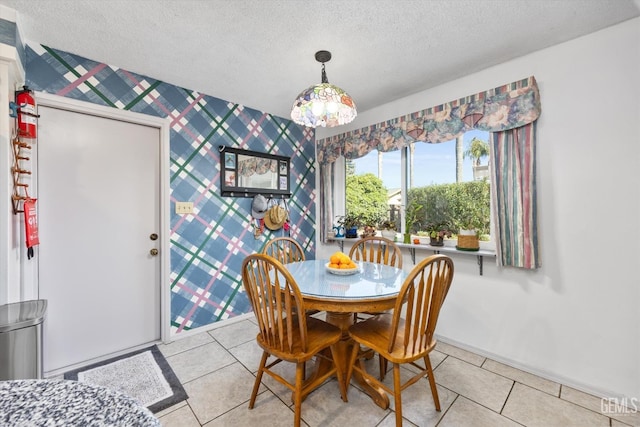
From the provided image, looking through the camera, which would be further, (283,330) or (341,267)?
(341,267)

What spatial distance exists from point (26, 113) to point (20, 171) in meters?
0.37

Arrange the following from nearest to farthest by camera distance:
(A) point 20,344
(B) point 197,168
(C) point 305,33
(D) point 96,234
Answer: (A) point 20,344 < (C) point 305,33 < (D) point 96,234 < (B) point 197,168

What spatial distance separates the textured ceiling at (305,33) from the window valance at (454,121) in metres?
0.28

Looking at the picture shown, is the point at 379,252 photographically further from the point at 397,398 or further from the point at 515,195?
the point at 397,398

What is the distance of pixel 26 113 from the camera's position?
1.72 m

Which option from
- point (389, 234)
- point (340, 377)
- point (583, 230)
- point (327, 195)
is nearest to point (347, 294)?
point (340, 377)

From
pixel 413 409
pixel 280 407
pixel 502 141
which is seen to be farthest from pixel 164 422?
pixel 502 141

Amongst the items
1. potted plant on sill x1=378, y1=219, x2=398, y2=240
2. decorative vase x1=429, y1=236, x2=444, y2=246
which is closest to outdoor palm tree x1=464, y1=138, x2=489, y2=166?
decorative vase x1=429, y1=236, x2=444, y2=246

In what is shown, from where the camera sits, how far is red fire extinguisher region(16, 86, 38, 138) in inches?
67.3

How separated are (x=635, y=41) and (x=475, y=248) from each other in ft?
5.26

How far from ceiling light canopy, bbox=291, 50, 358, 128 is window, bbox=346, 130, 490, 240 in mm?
1319

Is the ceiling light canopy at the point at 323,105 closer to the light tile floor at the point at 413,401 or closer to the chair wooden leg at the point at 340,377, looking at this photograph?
the chair wooden leg at the point at 340,377

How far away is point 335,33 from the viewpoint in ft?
5.92

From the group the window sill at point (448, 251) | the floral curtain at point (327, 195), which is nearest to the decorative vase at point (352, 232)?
the floral curtain at point (327, 195)
